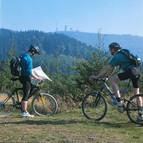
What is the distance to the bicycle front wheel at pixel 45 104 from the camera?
7.79m

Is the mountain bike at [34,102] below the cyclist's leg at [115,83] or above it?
below

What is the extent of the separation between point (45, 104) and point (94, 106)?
1.57 metres

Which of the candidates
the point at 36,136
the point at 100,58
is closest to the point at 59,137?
the point at 36,136

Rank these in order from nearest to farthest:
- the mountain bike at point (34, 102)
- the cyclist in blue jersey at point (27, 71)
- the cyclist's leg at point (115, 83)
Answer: the cyclist's leg at point (115, 83)
the cyclist in blue jersey at point (27, 71)
the mountain bike at point (34, 102)

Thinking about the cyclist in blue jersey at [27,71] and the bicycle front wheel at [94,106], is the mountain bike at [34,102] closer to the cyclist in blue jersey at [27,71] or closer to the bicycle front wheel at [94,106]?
the cyclist in blue jersey at [27,71]

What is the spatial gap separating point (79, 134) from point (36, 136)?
2.89 feet

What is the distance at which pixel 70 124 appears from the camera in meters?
6.43

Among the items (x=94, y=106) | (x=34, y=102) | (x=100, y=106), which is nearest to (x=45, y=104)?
(x=34, y=102)

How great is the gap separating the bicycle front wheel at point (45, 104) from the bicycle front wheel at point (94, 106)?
3.67 feet

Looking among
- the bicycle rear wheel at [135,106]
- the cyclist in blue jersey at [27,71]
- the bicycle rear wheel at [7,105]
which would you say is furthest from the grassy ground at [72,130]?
the cyclist in blue jersey at [27,71]

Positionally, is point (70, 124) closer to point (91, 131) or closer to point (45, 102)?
point (91, 131)

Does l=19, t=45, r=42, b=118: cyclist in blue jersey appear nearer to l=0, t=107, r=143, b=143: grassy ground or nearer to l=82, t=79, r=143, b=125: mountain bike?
l=0, t=107, r=143, b=143: grassy ground

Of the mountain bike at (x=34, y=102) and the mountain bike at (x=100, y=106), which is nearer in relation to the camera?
the mountain bike at (x=100, y=106)

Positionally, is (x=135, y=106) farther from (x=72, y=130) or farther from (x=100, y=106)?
(x=72, y=130)
